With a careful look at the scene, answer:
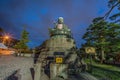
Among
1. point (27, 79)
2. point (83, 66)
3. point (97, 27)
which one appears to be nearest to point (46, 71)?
point (27, 79)

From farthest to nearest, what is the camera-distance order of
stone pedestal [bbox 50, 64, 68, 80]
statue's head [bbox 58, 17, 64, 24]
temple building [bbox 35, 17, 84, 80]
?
statue's head [bbox 58, 17, 64, 24] → temple building [bbox 35, 17, 84, 80] → stone pedestal [bbox 50, 64, 68, 80]

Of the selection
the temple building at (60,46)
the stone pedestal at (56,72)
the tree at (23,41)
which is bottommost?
the stone pedestal at (56,72)

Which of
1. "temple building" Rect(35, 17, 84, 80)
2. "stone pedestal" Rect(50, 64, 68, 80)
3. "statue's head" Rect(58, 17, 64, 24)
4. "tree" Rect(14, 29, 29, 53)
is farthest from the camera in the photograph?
"tree" Rect(14, 29, 29, 53)

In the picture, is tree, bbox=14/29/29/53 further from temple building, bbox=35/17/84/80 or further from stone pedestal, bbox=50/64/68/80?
stone pedestal, bbox=50/64/68/80

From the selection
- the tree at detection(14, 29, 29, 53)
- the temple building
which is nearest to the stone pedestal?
the temple building

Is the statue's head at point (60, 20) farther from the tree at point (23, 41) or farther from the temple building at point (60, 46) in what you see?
the tree at point (23, 41)

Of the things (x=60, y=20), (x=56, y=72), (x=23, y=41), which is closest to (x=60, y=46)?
(x=60, y=20)

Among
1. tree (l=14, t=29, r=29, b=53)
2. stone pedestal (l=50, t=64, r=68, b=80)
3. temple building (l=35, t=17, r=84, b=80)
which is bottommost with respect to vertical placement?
stone pedestal (l=50, t=64, r=68, b=80)

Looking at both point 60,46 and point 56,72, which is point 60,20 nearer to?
point 60,46

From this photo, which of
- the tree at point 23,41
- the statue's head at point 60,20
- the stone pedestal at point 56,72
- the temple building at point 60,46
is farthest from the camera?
the tree at point 23,41

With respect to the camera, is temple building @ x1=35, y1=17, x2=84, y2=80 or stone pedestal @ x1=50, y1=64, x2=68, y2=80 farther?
temple building @ x1=35, y1=17, x2=84, y2=80

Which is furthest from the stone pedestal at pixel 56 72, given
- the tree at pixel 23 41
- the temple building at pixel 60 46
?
the tree at pixel 23 41

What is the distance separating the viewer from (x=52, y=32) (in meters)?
27.6

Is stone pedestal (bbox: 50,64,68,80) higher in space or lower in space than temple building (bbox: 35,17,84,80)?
lower
